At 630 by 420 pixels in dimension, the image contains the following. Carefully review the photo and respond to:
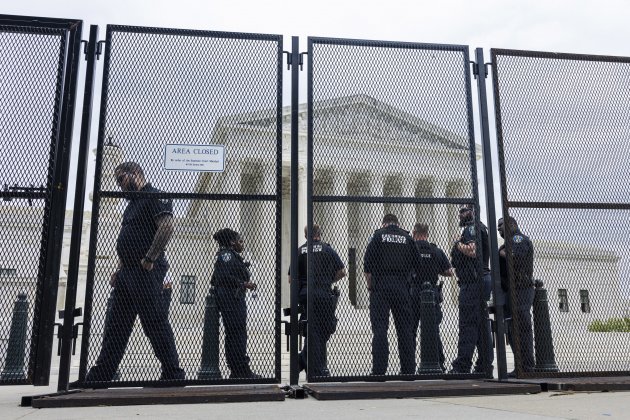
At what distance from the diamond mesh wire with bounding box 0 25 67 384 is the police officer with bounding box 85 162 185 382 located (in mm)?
579

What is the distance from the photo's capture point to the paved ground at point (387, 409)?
10.5ft

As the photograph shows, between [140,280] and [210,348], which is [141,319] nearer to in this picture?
[140,280]

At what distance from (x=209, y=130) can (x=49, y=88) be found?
138 cm

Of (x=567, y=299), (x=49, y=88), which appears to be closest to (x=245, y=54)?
(x=49, y=88)

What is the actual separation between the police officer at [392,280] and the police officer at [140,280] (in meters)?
1.86

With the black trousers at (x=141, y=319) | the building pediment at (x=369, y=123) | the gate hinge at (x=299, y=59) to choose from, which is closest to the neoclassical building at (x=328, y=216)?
the building pediment at (x=369, y=123)

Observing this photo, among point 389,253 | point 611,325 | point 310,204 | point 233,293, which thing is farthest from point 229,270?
point 611,325

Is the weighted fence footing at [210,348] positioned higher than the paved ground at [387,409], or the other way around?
the weighted fence footing at [210,348]

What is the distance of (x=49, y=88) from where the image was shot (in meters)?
4.88

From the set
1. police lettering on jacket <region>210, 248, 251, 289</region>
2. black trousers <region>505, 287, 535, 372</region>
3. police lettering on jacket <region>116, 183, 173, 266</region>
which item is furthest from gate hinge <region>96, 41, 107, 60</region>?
black trousers <region>505, 287, 535, 372</region>

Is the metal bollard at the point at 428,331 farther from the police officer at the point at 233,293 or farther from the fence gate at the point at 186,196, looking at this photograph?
the police officer at the point at 233,293

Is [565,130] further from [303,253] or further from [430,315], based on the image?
[303,253]

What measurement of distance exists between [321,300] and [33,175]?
2.67 meters

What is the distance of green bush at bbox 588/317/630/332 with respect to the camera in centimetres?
537
